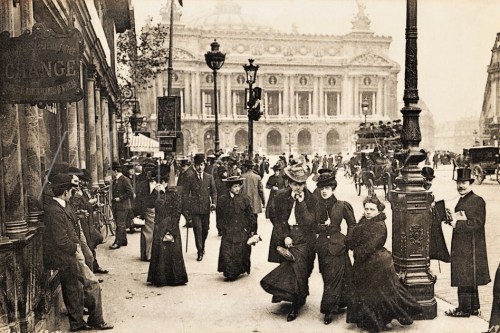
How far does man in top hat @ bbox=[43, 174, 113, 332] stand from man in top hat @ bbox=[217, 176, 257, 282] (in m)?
2.66

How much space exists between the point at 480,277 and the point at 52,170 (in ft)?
16.0

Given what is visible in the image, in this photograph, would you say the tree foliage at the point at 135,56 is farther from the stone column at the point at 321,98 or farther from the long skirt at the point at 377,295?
the stone column at the point at 321,98

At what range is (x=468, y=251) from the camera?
6.13 metres

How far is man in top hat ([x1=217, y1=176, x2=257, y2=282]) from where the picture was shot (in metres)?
8.18

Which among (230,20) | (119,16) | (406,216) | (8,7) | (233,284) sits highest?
(230,20)

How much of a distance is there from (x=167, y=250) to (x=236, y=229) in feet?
3.67

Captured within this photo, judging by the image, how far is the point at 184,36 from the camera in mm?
73625

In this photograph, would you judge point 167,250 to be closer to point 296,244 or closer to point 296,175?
point 296,244

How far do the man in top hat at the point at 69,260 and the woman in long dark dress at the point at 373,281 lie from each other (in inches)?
106

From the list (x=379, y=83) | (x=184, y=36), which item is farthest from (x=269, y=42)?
(x=379, y=83)

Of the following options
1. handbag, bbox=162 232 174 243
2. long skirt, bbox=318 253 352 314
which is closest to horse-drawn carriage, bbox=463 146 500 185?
handbag, bbox=162 232 174 243

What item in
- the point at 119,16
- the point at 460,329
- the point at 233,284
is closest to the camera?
the point at 460,329

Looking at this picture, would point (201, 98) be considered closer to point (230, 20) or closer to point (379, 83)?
point (230, 20)

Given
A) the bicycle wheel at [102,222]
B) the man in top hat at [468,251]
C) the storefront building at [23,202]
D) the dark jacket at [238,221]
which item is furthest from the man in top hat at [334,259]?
the bicycle wheel at [102,222]
